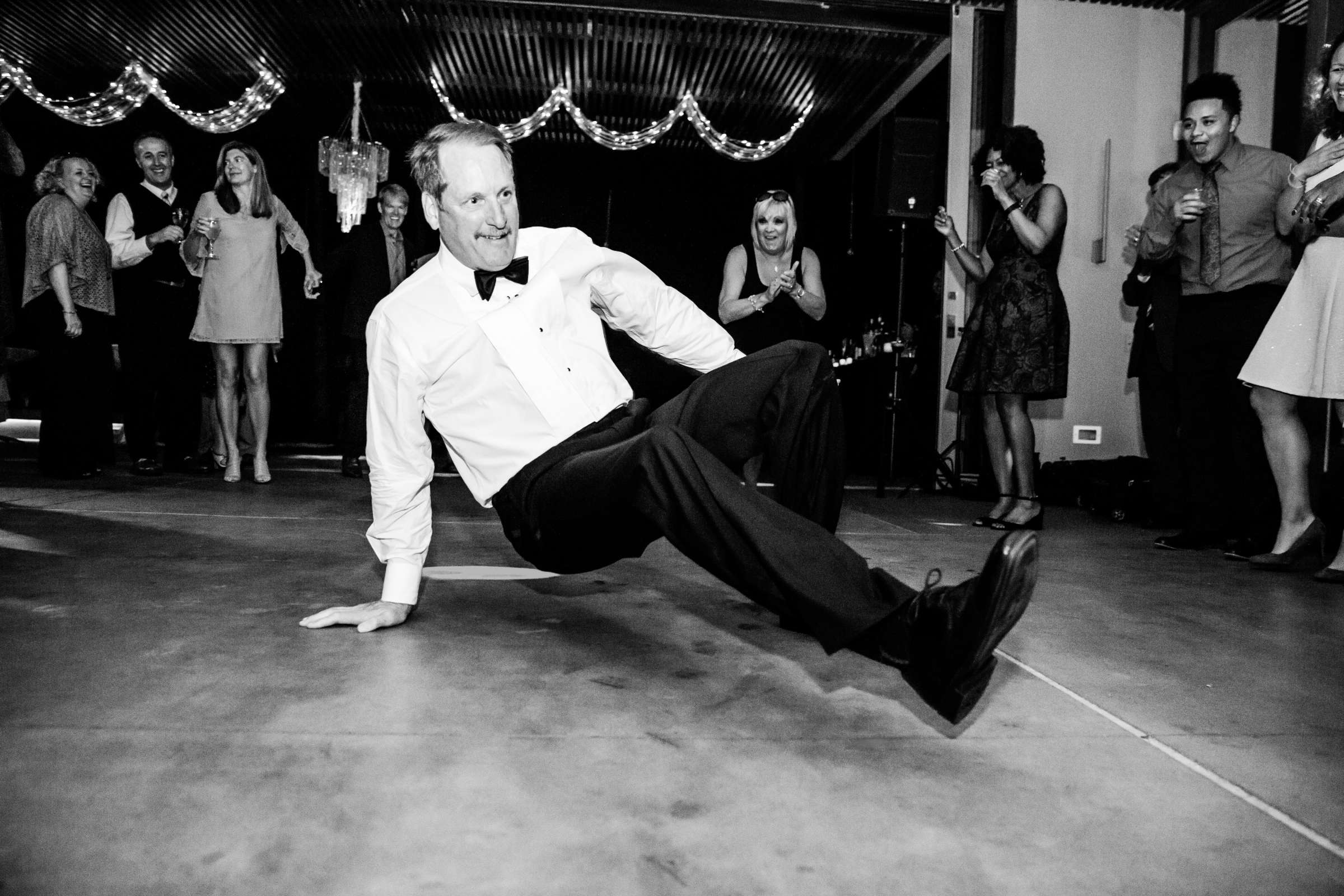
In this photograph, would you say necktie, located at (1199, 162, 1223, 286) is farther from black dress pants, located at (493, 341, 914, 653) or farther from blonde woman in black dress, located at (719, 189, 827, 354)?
black dress pants, located at (493, 341, 914, 653)

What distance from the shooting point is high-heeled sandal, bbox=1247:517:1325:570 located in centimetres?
292

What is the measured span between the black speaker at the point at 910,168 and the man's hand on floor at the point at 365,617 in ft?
13.0

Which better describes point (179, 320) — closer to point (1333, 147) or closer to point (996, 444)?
point (996, 444)

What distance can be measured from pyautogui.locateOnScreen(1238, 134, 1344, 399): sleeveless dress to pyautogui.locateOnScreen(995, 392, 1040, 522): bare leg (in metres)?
0.91

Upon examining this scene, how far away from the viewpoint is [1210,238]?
3.25 metres

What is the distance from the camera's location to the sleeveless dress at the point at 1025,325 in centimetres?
373

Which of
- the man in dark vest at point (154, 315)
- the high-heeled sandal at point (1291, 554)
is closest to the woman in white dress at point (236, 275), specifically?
the man in dark vest at point (154, 315)

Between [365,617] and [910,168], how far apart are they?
4.13m

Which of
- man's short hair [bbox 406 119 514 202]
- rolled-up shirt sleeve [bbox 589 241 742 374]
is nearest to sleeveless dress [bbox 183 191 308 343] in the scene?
man's short hair [bbox 406 119 514 202]

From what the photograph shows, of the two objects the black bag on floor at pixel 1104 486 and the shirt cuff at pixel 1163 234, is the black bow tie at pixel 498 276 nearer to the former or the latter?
the shirt cuff at pixel 1163 234

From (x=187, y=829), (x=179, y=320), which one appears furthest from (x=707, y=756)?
(x=179, y=320)

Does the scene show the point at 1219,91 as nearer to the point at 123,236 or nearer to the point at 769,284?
the point at 769,284

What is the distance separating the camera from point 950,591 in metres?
1.17

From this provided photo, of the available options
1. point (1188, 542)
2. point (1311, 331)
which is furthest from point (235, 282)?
point (1311, 331)
